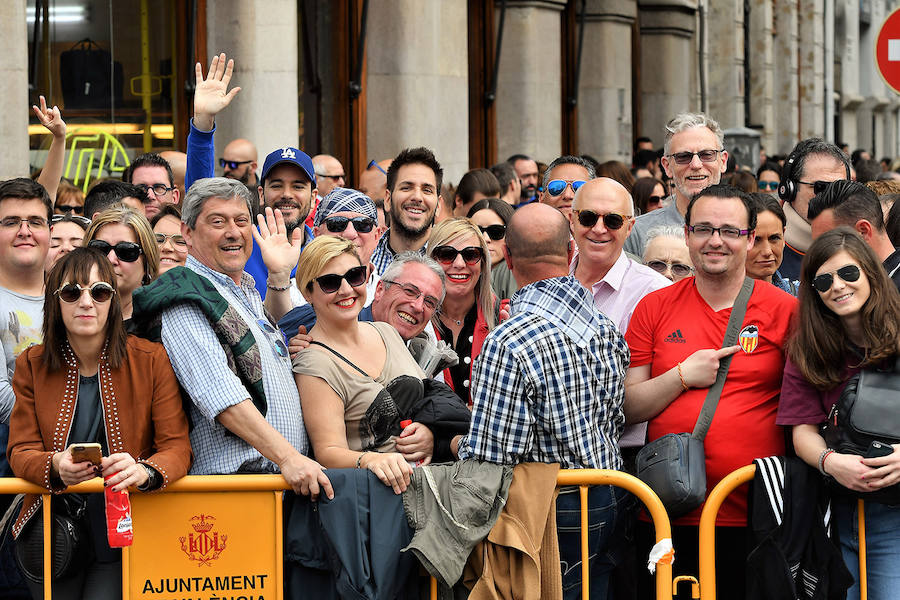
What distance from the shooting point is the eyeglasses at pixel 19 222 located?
5.78 metres

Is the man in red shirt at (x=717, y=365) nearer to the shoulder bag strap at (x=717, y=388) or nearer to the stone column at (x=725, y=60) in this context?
the shoulder bag strap at (x=717, y=388)

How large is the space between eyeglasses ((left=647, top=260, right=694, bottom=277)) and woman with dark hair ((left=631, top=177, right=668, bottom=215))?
3513 millimetres

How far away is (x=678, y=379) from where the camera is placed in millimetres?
5148

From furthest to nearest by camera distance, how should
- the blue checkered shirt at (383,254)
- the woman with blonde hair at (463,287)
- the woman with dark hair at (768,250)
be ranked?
the blue checkered shirt at (383,254), the woman with dark hair at (768,250), the woman with blonde hair at (463,287)

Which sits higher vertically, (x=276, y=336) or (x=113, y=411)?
(x=276, y=336)

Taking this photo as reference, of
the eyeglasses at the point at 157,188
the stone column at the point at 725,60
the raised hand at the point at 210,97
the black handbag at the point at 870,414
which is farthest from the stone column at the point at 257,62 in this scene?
the stone column at the point at 725,60

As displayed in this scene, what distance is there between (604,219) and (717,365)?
3.85ft

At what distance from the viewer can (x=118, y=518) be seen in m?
4.76

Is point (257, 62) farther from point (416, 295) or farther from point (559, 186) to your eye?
point (416, 295)

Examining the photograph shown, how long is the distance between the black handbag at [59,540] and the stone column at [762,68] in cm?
2744

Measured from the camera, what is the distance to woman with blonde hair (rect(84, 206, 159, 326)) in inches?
222

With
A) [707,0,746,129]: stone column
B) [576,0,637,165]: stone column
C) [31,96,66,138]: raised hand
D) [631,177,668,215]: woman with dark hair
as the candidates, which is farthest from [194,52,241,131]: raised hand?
[707,0,746,129]: stone column

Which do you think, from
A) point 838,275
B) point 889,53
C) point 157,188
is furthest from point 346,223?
point 889,53

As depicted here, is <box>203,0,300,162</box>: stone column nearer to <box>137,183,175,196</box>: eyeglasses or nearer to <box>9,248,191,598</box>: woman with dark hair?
<box>137,183,175,196</box>: eyeglasses
